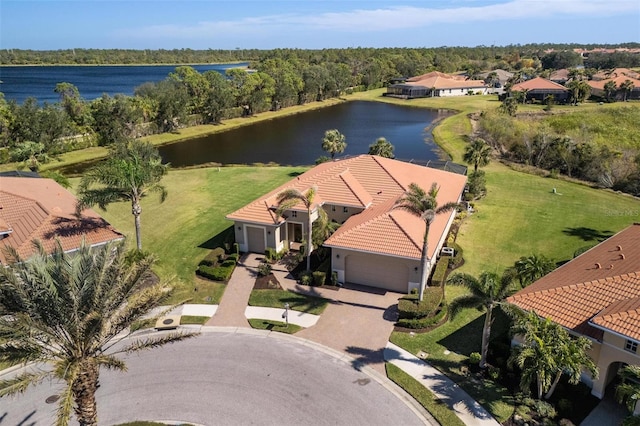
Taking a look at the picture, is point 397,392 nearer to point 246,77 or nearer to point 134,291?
point 134,291

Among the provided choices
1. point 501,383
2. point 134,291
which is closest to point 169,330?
point 134,291

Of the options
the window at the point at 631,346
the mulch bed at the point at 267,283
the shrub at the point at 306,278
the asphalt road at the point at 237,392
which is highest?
the window at the point at 631,346

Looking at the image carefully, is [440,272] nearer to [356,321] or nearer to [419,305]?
[419,305]

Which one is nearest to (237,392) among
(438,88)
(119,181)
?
(119,181)

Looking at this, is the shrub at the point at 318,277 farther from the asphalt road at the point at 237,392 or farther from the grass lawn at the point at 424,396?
the grass lawn at the point at 424,396

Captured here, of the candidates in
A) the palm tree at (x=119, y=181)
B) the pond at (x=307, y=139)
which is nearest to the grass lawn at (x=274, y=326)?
the palm tree at (x=119, y=181)

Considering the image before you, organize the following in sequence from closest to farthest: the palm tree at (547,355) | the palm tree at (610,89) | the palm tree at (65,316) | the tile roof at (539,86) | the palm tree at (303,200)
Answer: the palm tree at (65,316), the palm tree at (547,355), the palm tree at (303,200), the palm tree at (610,89), the tile roof at (539,86)

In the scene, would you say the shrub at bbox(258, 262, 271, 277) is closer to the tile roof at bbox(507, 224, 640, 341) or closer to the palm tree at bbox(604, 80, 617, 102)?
the tile roof at bbox(507, 224, 640, 341)

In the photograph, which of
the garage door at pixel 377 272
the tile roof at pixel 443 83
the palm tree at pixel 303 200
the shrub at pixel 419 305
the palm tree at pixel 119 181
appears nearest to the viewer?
the shrub at pixel 419 305

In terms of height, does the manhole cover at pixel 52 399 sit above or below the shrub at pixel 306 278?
below
